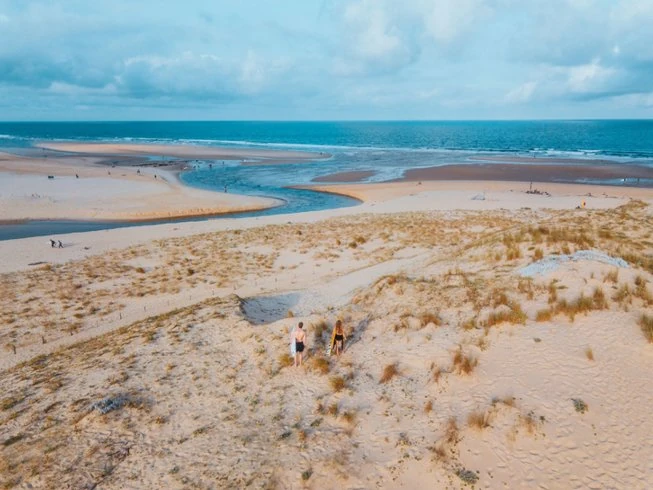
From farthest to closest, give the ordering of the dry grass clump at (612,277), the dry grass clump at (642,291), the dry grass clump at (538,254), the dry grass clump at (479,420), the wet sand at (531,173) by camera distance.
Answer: the wet sand at (531,173) → the dry grass clump at (538,254) → the dry grass clump at (612,277) → the dry grass clump at (642,291) → the dry grass clump at (479,420)

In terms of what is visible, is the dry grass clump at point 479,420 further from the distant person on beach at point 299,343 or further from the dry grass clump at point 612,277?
the dry grass clump at point 612,277

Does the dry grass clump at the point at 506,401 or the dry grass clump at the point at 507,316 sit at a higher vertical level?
Result: the dry grass clump at the point at 507,316

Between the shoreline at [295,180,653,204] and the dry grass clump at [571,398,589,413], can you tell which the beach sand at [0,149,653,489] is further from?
the shoreline at [295,180,653,204]

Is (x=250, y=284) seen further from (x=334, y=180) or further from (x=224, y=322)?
(x=334, y=180)

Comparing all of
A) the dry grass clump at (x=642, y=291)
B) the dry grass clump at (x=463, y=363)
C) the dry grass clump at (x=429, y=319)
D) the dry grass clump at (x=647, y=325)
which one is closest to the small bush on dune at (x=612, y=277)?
the dry grass clump at (x=642, y=291)

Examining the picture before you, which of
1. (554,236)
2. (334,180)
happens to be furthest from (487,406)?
(334,180)
